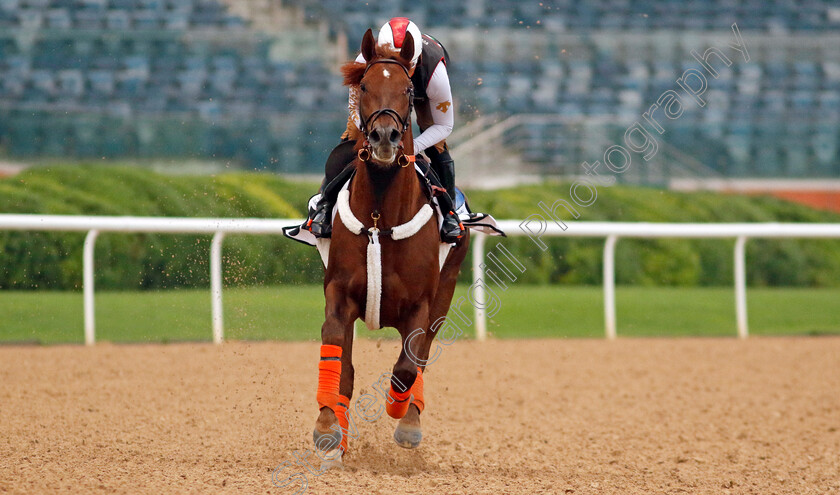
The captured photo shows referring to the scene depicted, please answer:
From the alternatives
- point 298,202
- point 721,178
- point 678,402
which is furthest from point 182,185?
point 721,178

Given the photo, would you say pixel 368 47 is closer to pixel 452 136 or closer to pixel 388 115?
pixel 388 115

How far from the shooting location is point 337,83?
13742 mm

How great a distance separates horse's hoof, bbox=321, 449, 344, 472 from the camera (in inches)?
145

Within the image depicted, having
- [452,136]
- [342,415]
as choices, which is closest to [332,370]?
[342,415]

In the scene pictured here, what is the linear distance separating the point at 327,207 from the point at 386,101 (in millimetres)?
745

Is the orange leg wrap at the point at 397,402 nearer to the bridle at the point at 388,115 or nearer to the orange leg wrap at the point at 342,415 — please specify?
the orange leg wrap at the point at 342,415

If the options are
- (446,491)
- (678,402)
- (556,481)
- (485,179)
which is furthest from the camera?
(485,179)

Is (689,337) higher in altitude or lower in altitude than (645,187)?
lower

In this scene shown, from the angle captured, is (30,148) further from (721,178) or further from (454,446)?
(721,178)

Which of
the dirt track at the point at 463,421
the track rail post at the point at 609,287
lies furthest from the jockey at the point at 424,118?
the track rail post at the point at 609,287

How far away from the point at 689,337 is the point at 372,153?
6.06 meters

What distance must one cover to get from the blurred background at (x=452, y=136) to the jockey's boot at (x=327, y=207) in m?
3.72

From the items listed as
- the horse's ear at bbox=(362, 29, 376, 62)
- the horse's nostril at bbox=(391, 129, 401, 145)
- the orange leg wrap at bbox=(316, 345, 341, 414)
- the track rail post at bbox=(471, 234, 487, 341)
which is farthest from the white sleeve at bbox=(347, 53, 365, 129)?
the track rail post at bbox=(471, 234, 487, 341)

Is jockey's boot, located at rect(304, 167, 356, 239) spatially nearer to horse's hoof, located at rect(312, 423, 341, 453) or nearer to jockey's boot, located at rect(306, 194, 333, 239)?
jockey's boot, located at rect(306, 194, 333, 239)
